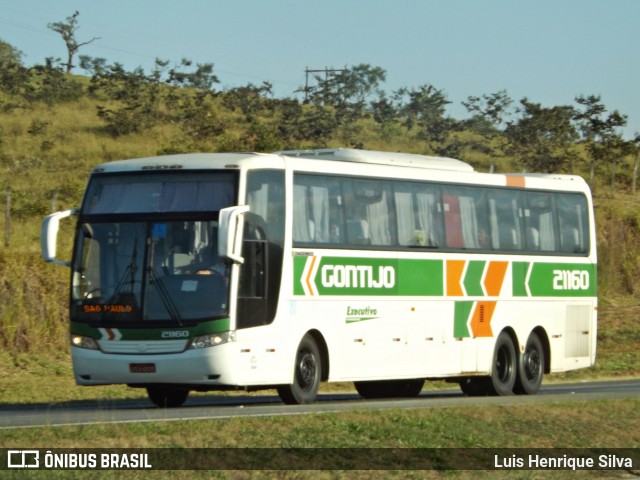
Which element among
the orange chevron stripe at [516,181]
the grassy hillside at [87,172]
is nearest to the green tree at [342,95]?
the grassy hillside at [87,172]

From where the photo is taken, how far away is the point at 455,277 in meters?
22.6


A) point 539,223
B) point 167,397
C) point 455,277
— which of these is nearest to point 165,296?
point 167,397

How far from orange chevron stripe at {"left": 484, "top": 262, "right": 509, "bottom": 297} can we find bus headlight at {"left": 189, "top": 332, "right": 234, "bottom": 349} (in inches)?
271

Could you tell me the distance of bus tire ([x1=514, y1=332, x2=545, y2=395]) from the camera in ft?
79.0

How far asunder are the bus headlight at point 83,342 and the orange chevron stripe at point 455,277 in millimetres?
6621

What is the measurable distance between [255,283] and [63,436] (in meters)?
5.60

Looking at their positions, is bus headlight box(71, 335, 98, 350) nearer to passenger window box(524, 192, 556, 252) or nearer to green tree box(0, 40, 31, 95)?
passenger window box(524, 192, 556, 252)

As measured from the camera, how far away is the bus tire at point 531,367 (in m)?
24.1

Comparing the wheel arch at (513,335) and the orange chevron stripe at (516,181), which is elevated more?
the orange chevron stripe at (516,181)

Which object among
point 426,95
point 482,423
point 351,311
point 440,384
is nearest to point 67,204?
point 440,384

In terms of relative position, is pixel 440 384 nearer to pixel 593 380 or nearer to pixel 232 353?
pixel 593 380

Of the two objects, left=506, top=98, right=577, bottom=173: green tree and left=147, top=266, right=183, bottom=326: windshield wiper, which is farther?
left=506, top=98, right=577, bottom=173: green tree

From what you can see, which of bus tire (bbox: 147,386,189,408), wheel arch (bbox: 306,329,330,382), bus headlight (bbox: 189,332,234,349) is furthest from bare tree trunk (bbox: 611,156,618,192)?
bus headlight (bbox: 189,332,234,349)

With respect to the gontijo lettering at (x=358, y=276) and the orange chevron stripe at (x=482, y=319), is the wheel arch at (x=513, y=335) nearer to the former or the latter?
the orange chevron stripe at (x=482, y=319)
